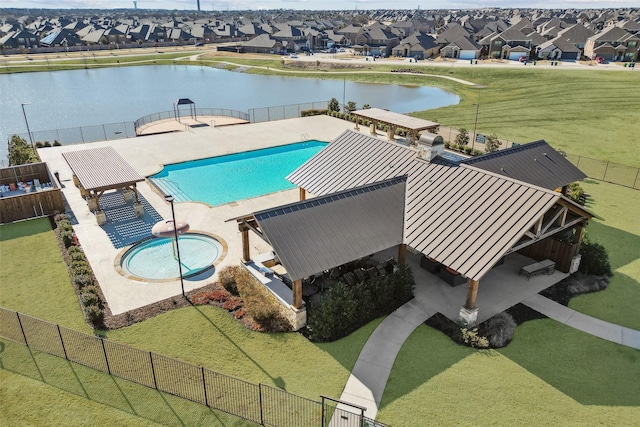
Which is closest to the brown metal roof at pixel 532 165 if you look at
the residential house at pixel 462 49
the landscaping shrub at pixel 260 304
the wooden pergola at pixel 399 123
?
the landscaping shrub at pixel 260 304

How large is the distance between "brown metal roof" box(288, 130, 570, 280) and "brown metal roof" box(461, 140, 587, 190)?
10.3ft

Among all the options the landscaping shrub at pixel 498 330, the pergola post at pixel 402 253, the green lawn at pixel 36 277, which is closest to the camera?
the landscaping shrub at pixel 498 330

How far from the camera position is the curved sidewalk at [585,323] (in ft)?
53.6

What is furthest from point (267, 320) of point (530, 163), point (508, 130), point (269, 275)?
point (508, 130)

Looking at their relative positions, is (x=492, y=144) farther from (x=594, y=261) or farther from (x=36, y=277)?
(x=36, y=277)

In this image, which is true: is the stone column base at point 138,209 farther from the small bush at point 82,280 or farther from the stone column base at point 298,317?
the stone column base at point 298,317

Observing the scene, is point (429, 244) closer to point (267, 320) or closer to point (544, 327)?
point (544, 327)

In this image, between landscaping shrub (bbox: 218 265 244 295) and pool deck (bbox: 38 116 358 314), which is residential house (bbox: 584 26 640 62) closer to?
pool deck (bbox: 38 116 358 314)

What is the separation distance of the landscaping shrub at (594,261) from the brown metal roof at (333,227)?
9.53 meters

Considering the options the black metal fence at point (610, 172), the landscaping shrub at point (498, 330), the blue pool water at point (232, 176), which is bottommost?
the blue pool water at point (232, 176)

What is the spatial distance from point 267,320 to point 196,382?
373cm

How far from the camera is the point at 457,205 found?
18.0 m

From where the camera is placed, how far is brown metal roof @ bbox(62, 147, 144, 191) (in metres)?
25.5

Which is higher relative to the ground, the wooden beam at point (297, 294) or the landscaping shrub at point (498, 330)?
the wooden beam at point (297, 294)
